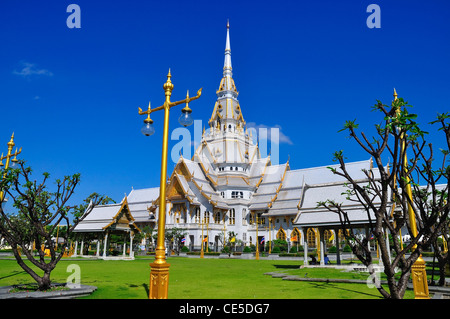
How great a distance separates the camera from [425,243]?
21.9ft

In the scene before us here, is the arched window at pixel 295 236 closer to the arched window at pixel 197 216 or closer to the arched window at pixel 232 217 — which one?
the arched window at pixel 232 217

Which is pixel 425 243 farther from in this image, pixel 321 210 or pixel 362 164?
pixel 362 164

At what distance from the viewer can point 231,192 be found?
2301 inches

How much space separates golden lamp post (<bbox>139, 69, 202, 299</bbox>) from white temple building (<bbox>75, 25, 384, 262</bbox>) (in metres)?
35.3

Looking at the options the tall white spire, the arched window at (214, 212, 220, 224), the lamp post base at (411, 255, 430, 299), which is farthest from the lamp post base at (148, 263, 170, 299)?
the tall white spire

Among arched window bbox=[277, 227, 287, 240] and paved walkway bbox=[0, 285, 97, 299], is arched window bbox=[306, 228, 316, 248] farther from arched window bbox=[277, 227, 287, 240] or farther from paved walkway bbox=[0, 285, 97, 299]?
paved walkway bbox=[0, 285, 97, 299]

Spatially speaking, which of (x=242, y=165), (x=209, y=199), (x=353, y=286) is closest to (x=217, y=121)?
(x=242, y=165)

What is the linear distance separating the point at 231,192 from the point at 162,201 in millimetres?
49556

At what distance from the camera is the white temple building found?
51.9 metres

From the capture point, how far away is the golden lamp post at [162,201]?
8562 mm

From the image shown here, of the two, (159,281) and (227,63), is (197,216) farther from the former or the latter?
(159,281)

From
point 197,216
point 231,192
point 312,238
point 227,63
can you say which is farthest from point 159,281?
point 227,63

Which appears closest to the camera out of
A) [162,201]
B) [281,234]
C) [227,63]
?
[162,201]

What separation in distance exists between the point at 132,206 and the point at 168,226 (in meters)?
16.7
